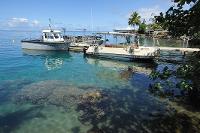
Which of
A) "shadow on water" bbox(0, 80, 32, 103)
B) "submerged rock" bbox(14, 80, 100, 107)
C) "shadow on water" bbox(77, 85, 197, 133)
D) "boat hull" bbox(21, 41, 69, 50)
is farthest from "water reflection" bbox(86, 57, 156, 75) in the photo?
"shadow on water" bbox(0, 80, 32, 103)

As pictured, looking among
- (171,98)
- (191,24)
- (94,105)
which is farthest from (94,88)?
(191,24)

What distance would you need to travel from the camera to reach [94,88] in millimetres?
24328

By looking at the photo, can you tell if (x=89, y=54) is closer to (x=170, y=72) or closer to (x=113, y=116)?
(x=113, y=116)

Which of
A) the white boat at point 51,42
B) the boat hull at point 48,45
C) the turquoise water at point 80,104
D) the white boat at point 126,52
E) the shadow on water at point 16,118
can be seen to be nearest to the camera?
the shadow on water at point 16,118

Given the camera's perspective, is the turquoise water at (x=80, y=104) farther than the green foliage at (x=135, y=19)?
No

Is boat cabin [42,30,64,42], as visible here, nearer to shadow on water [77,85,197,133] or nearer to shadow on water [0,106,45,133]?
shadow on water [77,85,197,133]

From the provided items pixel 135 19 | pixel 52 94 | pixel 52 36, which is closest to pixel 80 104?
pixel 52 94

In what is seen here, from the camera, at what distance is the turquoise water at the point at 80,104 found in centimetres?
1549

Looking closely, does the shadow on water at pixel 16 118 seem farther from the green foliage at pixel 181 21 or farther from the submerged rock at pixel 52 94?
the green foliage at pixel 181 21

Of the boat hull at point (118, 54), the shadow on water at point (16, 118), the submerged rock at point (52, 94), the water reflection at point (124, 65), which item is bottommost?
the shadow on water at point (16, 118)

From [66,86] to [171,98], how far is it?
1001cm

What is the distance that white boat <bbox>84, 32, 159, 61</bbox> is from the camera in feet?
127

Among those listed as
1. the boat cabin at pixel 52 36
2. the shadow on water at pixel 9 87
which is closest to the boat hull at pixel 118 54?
the boat cabin at pixel 52 36

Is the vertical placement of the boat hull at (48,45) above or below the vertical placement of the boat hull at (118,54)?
above
